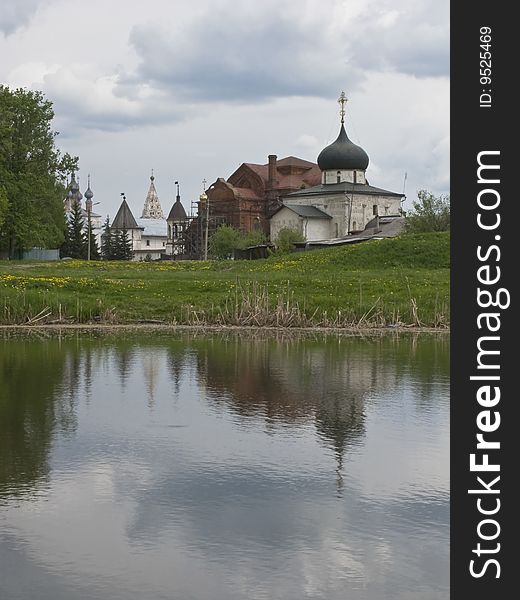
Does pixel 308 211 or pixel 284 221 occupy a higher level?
pixel 308 211

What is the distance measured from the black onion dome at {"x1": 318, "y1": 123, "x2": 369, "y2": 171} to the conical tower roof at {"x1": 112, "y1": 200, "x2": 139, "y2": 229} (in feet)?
120

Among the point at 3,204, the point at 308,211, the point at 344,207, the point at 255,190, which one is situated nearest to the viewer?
the point at 3,204

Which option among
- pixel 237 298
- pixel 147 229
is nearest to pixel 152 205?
pixel 147 229

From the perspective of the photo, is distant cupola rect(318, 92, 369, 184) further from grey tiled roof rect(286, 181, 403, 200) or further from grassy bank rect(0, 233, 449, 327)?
grassy bank rect(0, 233, 449, 327)

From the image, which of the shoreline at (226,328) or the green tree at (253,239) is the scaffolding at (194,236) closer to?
the green tree at (253,239)

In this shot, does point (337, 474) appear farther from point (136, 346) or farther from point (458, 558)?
point (136, 346)

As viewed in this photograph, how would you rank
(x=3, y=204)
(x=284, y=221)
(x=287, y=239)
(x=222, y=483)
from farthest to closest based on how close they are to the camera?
(x=284, y=221) → (x=287, y=239) → (x=3, y=204) → (x=222, y=483)

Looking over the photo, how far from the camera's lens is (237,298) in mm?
29344

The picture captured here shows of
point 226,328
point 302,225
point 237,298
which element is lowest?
point 226,328

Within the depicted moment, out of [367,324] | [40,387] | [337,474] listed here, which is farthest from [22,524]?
[367,324]

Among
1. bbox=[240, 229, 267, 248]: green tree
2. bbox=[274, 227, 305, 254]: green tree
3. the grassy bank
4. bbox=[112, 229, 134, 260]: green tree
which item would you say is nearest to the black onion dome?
bbox=[274, 227, 305, 254]: green tree

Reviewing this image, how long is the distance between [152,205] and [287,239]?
246ft

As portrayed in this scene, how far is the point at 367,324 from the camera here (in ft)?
89.1

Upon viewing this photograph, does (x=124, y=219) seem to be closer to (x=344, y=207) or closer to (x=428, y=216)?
(x=344, y=207)
